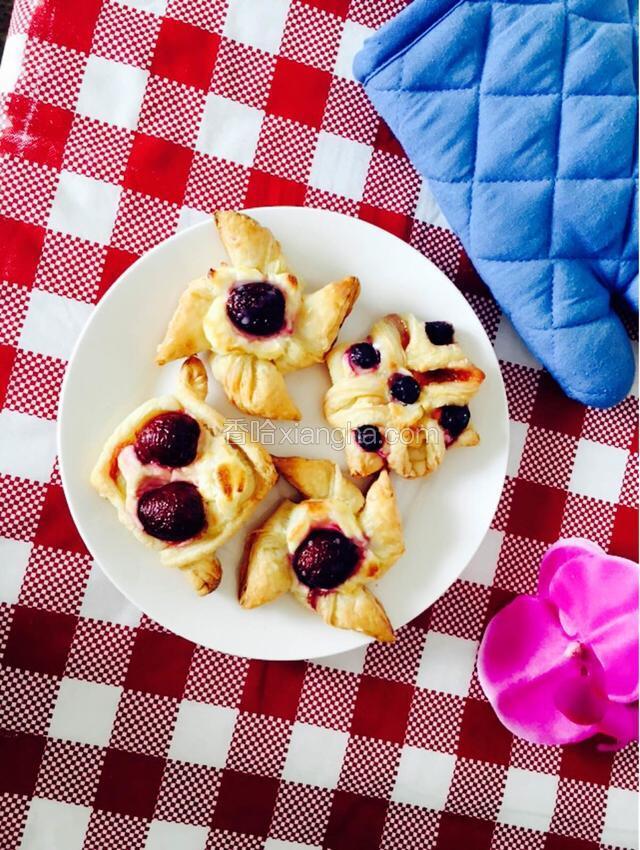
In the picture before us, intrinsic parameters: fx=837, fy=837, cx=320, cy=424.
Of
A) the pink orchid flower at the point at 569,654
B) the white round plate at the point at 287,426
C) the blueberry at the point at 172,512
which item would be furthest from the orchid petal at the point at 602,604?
the blueberry at the point at 172,512

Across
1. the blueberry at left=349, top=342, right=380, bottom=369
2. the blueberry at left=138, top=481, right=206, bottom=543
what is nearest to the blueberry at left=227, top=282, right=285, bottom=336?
the blueberry at left=349, top=342, right=380, bottom=369

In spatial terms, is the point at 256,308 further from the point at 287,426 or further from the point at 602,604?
the point at 602,604

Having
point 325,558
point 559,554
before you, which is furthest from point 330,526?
point 559,554

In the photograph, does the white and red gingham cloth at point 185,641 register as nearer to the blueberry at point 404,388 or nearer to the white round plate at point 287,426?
the white round plate at point 287,426

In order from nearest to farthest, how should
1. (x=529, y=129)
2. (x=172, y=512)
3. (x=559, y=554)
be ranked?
(x=172, y=512) → (x=529, y=129) → (x=559, y=554)

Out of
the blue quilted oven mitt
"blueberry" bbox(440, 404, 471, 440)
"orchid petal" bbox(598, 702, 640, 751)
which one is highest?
the blue quilted oven mitt

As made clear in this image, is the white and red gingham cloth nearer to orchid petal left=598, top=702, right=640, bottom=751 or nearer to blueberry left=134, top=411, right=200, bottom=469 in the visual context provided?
orchid petal left=598, top=702, right=640, bottom=751
